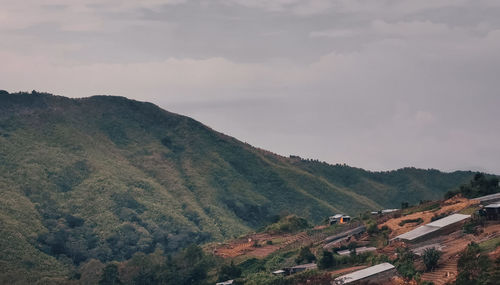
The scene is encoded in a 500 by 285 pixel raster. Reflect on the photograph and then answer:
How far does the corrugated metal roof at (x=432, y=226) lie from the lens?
77000 mm

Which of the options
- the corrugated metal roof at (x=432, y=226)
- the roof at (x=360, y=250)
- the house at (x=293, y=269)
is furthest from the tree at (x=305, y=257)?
the corrugated metal roof at (x=432, y=226)

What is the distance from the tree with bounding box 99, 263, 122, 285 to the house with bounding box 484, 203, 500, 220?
4842 centimetres

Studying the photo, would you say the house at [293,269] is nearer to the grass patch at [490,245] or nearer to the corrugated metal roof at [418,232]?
the corrugated metal roof at [418,232]

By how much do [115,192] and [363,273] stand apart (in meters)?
96.4

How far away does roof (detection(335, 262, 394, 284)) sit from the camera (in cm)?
6562

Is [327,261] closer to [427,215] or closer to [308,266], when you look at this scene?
[308,266]

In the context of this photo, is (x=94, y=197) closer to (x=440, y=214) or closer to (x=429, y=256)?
(x=440, y=214)

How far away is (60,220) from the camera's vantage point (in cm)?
14225

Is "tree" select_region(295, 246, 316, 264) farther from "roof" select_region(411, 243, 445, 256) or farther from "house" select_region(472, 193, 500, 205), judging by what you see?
"house" select_region(472, 193, 500, 205)

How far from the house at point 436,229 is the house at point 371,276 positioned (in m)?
9.63

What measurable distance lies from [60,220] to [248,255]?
4910 cm

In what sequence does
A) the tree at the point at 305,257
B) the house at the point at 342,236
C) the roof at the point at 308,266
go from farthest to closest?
the house at the point at 342,236
the tree at the point at 305,257
the roof at the point at 308,266

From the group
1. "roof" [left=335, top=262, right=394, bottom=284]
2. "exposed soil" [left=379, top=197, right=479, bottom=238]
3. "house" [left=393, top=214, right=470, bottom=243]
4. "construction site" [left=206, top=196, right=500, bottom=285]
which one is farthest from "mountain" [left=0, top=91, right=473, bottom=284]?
"roof" [left=335, top=262, right=394, bottom=284]

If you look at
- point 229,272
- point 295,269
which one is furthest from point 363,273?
point 229,272
